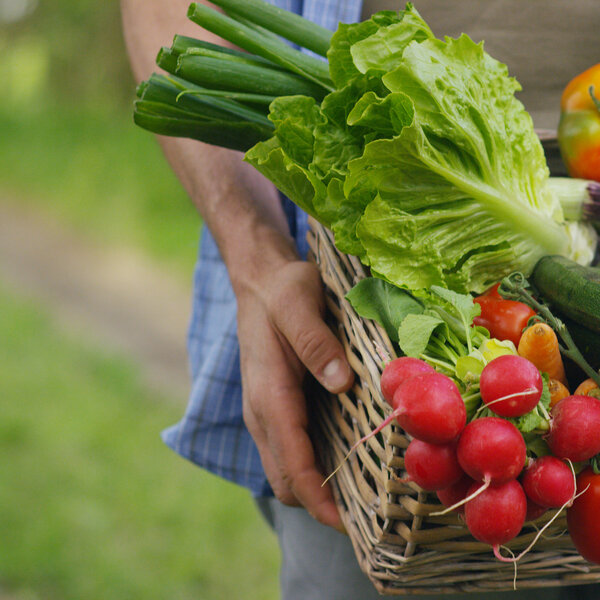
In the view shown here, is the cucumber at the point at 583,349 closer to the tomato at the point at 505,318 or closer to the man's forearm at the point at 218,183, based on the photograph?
A: the tomato at the point at 505,318

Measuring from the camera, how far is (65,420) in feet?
10.8

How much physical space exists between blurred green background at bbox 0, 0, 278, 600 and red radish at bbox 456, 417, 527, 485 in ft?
6.46

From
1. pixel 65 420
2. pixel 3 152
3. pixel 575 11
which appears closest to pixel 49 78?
pixel 3 152

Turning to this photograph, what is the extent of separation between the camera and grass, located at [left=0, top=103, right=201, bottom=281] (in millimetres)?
5340

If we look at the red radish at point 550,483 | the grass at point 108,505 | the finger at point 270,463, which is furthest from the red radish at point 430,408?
the grass at point 108,505

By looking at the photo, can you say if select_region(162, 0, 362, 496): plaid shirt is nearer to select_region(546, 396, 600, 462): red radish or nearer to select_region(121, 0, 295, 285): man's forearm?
select_region(121, 0, 295, 285): man's forearm

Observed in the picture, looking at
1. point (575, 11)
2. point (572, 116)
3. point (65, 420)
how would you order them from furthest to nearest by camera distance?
point (65, 420)
point (575, 11)
point (572, 116)

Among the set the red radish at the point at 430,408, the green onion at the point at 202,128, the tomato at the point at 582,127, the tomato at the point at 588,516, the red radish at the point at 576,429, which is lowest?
the tomato at the point at 588,516

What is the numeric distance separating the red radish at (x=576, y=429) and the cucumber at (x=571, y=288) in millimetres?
205

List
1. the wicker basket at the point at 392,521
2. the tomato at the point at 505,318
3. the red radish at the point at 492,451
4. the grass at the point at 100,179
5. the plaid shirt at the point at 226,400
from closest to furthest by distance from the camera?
1. the red radish at the point at 492,451
2. the wicker basket at the point at 392,521
3. the tomato at the point at 505,318
4. the plaid shirt at the point at 226,400
5. the grass at the point at 100,179

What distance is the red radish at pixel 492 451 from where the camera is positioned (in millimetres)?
842

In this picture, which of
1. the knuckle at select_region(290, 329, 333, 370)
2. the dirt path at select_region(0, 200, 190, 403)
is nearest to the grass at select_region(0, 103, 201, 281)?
the dirt path at select_region(0, 200, 190, 403)

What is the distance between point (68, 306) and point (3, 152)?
2.75 m

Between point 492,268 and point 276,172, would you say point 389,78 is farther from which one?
point 492,268
